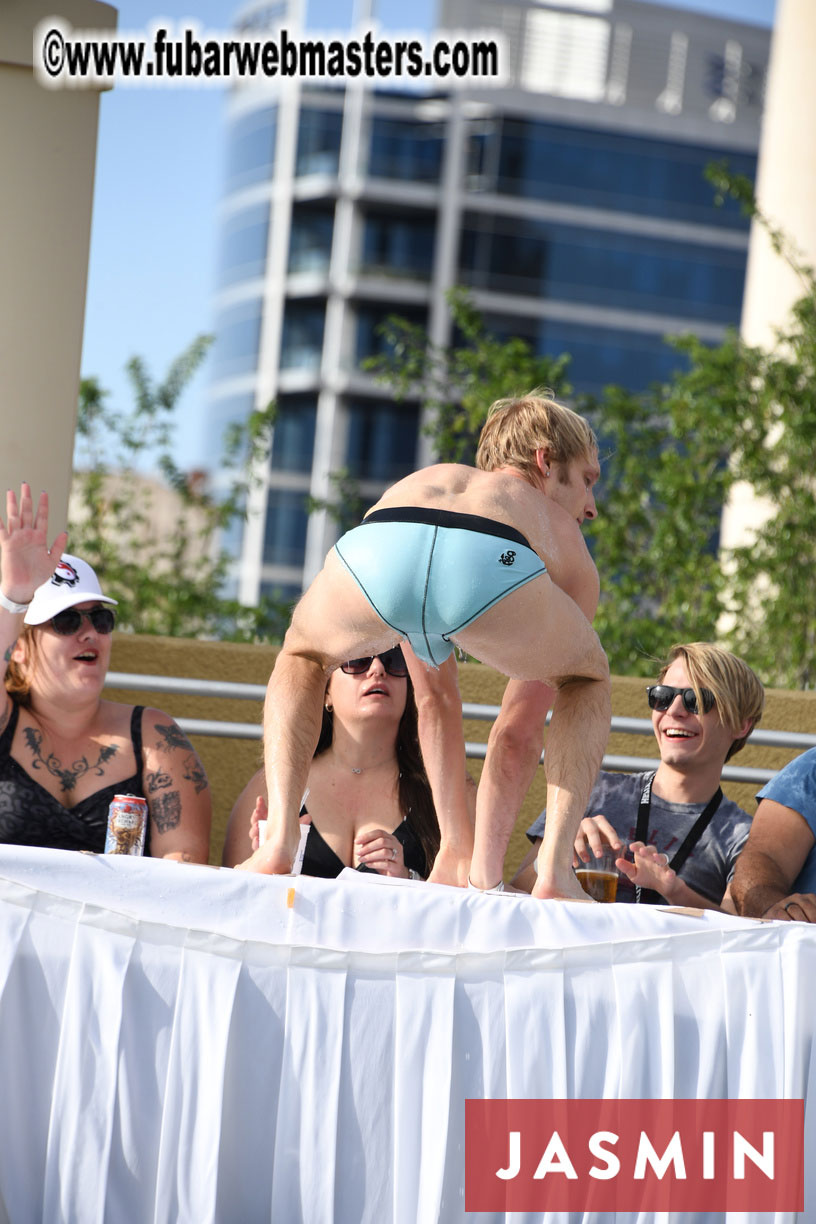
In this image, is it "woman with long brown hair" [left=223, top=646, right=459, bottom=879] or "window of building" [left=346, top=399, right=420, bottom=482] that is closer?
"woman with long brown hair" [left=223, top=646, right=459, bottom=879]

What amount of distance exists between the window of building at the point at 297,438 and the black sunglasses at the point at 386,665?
167 feet

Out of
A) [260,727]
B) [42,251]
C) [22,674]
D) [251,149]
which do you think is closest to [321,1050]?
[22,674]

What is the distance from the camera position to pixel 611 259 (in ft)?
186

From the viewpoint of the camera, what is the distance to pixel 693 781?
3539 mm

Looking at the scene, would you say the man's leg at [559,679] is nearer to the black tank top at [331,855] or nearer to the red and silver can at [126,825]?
the black tank top at [331,855]

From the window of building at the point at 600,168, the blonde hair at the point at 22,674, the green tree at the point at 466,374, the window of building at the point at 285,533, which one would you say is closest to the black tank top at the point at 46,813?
the blonde hair at the point at 22,674

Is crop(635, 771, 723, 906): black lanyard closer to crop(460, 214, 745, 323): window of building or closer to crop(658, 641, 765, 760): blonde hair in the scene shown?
crop(658, 641, 765, 760): blonde hair

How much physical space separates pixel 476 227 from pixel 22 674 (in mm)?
53811

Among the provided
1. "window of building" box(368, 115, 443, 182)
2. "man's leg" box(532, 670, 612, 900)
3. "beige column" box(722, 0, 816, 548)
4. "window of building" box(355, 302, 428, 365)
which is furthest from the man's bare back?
"window of building" box(368, 115, 443, 182)

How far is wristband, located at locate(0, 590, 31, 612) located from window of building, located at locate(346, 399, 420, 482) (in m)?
49.8

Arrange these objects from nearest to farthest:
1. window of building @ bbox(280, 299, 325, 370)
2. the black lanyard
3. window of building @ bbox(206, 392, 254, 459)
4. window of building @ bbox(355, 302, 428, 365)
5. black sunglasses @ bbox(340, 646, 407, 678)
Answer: the black lanyard < black sunglasses @ bbox(340, 646, 407, 678) < window of building @ bbox(355, 302, 428, 365) < window of building @ bbox(280, 299, 325, 370) < window of building @ bbox(206, 392, 254, 459)

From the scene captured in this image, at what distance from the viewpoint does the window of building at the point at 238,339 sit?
191 ft

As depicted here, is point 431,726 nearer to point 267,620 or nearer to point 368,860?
point 368,860

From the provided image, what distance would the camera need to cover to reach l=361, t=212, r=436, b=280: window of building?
54.3 m
